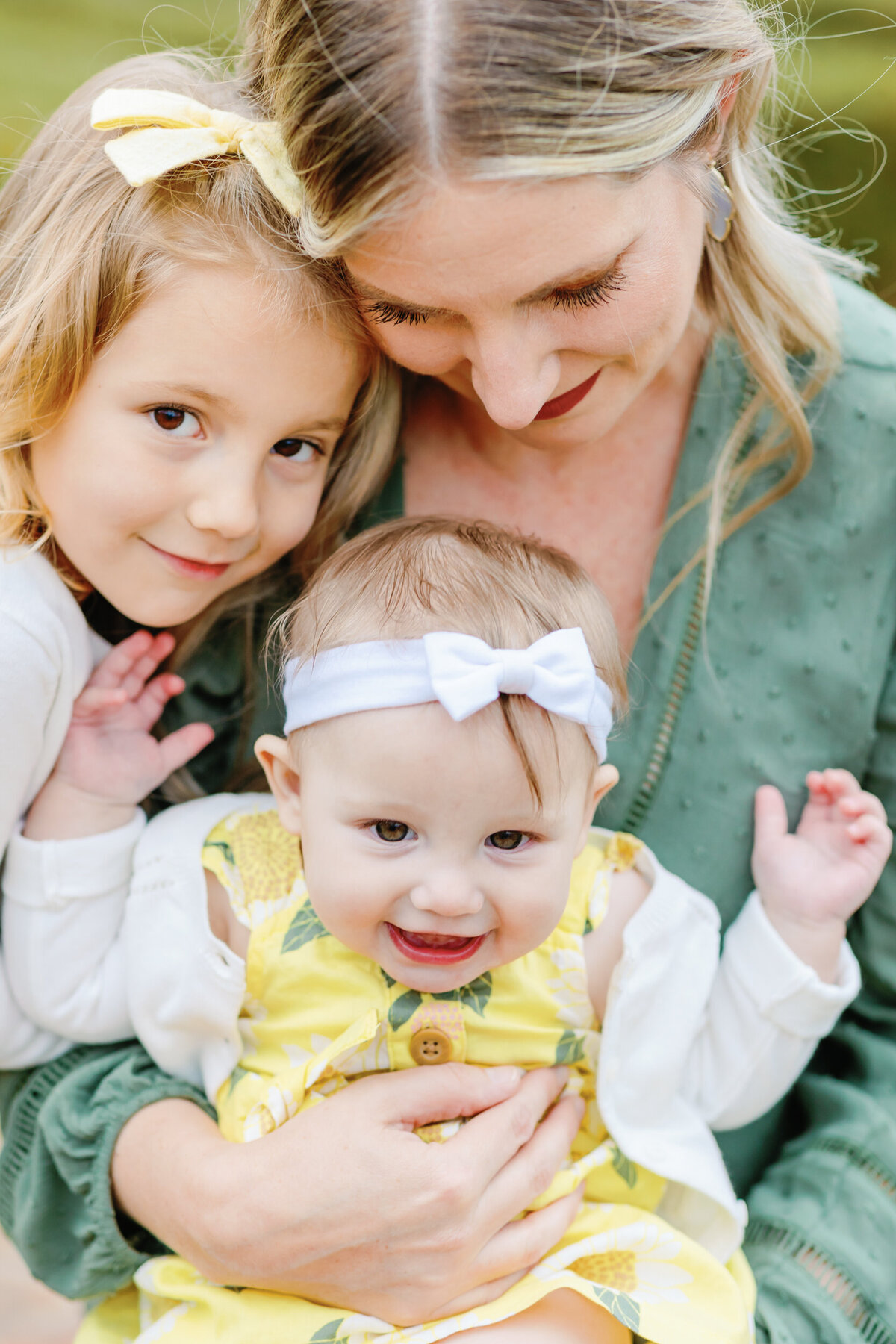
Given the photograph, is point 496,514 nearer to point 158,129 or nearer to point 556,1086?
point 158,129

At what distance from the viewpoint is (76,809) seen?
1.55 metres

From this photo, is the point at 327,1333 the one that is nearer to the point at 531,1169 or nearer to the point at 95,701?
the point at 531,1169

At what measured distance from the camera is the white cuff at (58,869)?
1.52 metres

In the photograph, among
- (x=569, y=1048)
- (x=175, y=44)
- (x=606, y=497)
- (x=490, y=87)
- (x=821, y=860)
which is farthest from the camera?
(x=175, y=44)

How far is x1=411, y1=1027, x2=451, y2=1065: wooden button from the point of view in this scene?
4.71 feet

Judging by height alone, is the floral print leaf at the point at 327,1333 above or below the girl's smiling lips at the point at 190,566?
below

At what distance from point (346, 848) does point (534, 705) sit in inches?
9.9

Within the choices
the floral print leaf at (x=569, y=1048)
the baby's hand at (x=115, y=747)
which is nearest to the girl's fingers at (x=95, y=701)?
the baby's hand at (x=115, y=747)

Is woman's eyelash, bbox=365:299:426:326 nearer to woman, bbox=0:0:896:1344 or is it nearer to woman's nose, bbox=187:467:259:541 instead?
woman, bbox=0:0:896:1344

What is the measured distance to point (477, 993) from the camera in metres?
1.46

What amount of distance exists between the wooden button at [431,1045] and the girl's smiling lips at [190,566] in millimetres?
603

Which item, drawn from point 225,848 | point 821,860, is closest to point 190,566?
point 225,848

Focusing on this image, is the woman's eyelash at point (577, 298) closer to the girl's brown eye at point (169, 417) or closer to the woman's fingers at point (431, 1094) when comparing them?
the girl's brown eye at point (169, 417)

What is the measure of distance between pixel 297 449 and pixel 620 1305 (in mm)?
1044
